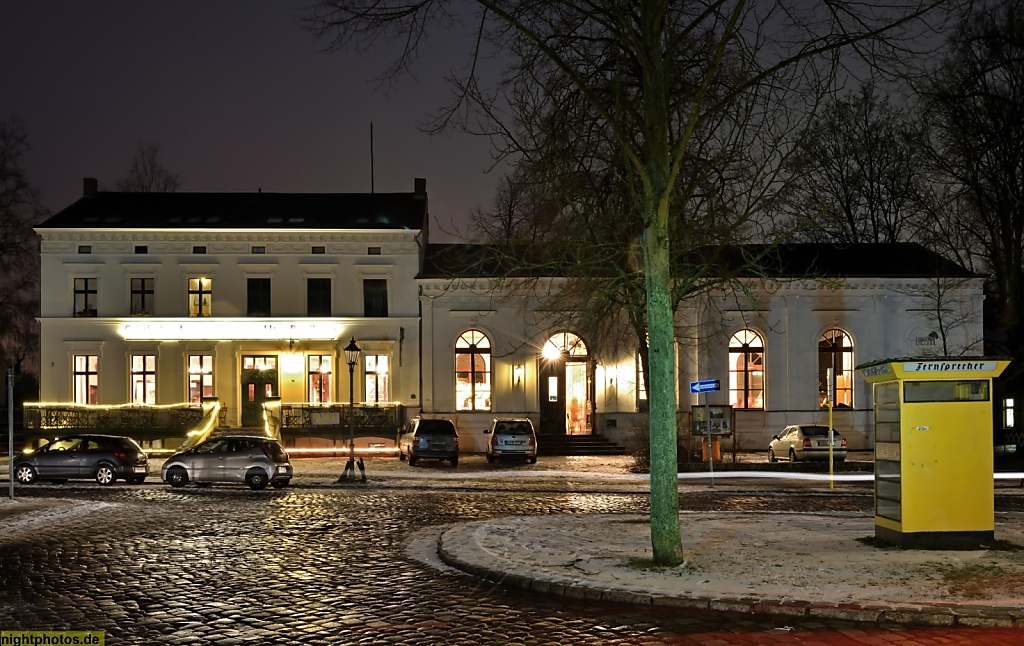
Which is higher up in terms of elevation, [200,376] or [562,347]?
[562,347]

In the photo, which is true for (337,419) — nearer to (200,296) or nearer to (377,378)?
(377,378)

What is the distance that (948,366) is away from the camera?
13.9 meters

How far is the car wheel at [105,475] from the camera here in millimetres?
28394

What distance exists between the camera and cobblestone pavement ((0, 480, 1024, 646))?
9562 mm

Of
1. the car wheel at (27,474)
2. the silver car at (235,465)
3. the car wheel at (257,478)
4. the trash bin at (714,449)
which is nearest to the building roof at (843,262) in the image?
the trash bin at (714,449)

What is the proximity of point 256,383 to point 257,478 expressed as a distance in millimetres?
16776

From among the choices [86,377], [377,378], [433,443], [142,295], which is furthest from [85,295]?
[433,443]

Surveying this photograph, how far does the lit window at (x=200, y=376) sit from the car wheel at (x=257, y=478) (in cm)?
1726

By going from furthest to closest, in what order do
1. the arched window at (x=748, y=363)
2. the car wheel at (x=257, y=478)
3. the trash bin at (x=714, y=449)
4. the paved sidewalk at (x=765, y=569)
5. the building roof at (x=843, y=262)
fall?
the arched window at (x=748, y=363), the building roof at (x=843, y=262), the trash bin at (x=714, y=449), the car wheel at (x=257, y=478), the paved sidewalk at (x=765, y=569)

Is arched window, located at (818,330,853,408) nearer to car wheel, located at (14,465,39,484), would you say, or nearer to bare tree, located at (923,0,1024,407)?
bare tree, located at (923,0,1024,407)

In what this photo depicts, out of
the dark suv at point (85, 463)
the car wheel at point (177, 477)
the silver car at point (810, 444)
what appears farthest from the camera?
the silver car at point (810, 444)

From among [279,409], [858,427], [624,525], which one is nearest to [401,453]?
[279,409]

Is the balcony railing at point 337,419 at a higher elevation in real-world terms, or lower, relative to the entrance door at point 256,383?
lower

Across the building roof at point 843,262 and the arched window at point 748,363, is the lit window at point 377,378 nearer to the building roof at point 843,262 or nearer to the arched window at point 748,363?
the building roof at point 843,262
